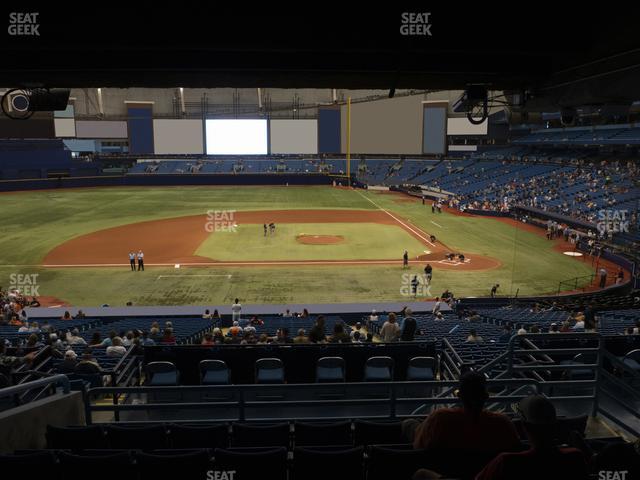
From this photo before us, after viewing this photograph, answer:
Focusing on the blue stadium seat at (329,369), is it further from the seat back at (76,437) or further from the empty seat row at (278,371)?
the seat back at (76,437)

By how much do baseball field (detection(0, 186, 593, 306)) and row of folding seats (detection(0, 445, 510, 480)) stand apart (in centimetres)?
1977

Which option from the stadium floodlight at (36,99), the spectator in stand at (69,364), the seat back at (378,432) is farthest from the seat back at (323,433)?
the stadium floodlight at (36,99)

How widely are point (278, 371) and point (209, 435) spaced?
372 cm

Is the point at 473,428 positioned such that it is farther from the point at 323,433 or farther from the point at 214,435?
the point at 214,435

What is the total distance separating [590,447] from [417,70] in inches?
208

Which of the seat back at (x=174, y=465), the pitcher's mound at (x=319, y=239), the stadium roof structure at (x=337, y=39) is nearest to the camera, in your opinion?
the seat back at (x=174, y=465)

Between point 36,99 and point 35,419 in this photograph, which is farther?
point 36,99

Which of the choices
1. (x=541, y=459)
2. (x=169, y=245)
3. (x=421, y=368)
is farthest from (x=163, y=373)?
(x=169, y=245)

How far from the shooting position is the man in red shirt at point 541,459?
333 centimetres

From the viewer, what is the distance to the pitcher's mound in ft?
124

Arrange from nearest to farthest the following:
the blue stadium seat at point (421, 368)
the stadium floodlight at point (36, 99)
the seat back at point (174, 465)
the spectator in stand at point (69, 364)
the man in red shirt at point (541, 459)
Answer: the man in red shirt at point (541, 459) < the seat back at point (174, 465) < the stadium floodlight at point (36, 99) < the blue stadium seat at point (421, 368) < the spectator in stand at point (69, 364)

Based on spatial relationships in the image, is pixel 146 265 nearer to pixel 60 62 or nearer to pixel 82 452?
pixel 60 62

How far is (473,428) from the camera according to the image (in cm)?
420

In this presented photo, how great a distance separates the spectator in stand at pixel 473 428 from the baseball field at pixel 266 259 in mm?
20664
